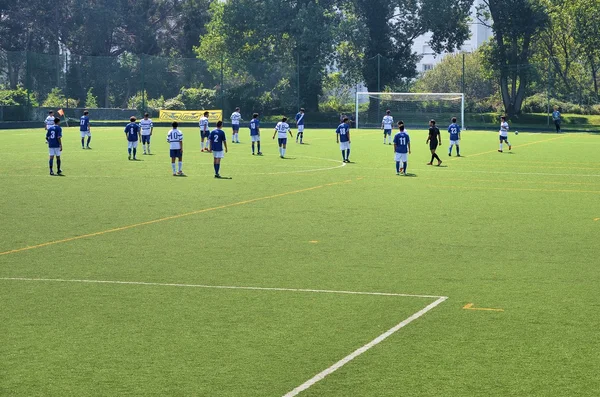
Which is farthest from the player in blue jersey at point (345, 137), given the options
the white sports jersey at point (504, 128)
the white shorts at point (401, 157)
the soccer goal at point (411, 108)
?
the soccer goal at point (411, 108)

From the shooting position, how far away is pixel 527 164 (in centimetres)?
4109

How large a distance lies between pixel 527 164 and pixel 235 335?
31246 mm

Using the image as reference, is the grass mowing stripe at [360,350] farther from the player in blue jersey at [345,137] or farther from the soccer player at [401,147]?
the player in blue jersey at [345,137]

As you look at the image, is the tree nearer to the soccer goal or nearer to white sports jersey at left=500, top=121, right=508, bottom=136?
the soccer goal

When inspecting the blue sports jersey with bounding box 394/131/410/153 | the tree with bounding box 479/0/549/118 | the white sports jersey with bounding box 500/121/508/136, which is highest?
the tree with bounding box 479/0/549/118

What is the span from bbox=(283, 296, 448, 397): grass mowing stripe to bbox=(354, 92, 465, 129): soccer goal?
64.9 metres

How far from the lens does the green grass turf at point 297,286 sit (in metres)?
10.1

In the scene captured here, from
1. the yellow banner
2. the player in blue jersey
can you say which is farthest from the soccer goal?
the player in blue jersey

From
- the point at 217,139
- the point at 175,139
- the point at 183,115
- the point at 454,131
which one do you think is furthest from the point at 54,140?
the point at 183,115

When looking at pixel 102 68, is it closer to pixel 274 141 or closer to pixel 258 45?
pixel 258 45

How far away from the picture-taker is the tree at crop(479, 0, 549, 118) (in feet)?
279

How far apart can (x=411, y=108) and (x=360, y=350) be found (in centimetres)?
6944

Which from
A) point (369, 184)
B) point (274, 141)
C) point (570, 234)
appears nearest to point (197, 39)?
point (274, 141)

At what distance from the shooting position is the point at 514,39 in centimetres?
8600
